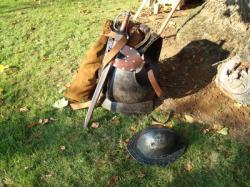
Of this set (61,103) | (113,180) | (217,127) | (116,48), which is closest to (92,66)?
(116,48)

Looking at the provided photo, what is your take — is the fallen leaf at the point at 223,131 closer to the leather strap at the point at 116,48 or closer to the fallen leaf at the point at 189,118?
the fallen leaf at the point at 189,118

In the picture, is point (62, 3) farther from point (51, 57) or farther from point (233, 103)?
point (233, 103)

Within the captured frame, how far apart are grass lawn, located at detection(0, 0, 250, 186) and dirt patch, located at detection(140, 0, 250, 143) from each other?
10.9 inches

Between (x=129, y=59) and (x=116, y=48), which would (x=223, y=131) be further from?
(x=116, y=48)

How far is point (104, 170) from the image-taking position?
4.70 meters

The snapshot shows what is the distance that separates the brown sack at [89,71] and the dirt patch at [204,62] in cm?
96

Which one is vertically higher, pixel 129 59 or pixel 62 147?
pixel 129 59

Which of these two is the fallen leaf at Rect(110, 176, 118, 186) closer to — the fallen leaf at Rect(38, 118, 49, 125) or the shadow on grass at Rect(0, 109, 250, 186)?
the shadow on grass at Rect(0, 109, 250, 186)

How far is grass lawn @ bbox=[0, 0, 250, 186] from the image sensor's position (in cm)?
459

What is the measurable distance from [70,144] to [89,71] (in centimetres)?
96

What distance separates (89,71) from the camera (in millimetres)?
5410

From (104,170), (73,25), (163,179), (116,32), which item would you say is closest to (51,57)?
(73,25)

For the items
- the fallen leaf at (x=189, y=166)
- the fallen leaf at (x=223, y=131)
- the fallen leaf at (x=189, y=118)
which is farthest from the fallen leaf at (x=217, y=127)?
the fallen leaf at (x=189, y=166)

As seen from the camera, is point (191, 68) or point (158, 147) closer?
point (158, 147)
